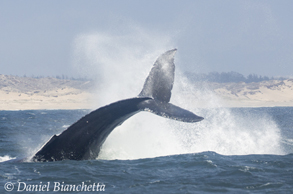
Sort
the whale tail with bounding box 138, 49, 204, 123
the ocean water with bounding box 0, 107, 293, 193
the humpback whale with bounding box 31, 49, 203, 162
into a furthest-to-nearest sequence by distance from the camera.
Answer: the humpback whale with bounding box 31, 49, 203, 162 → the whale tail with bounding box 138, 49, 204, 123 → the ocean water with bounding box 0, 107, 293, 193

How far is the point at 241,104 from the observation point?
419ft

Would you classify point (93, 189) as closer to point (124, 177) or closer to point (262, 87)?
point (124, 177)

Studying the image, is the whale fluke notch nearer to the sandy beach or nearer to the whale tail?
the whale tail

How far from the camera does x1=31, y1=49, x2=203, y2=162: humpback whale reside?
340 inches

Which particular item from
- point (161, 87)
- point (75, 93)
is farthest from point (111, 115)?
point (75, 93)

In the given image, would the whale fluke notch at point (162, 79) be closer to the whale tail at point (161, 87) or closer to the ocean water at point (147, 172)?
the whale tail at point (161, 87)

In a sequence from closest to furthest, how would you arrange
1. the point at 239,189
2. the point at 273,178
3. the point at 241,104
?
the point at 239,189, the point at 273,178, the point at 241,104

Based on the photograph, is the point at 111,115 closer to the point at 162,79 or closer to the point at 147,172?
the point at 162,79

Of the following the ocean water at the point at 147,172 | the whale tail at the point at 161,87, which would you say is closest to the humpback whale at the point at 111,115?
the whale tail at the point at 161,87

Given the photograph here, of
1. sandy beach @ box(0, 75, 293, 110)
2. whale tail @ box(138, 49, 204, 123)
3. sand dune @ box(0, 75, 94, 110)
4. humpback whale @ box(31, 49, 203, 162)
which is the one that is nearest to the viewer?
whale tail @ box(138, 49, 204, 123)

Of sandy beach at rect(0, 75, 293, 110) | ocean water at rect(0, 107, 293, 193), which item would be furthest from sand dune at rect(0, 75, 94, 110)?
ocean water at rect(0, 107, 293, 193)

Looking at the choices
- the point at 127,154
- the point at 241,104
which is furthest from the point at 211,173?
the point at 241,104

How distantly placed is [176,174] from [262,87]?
14670 centimetres

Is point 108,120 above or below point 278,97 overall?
below
